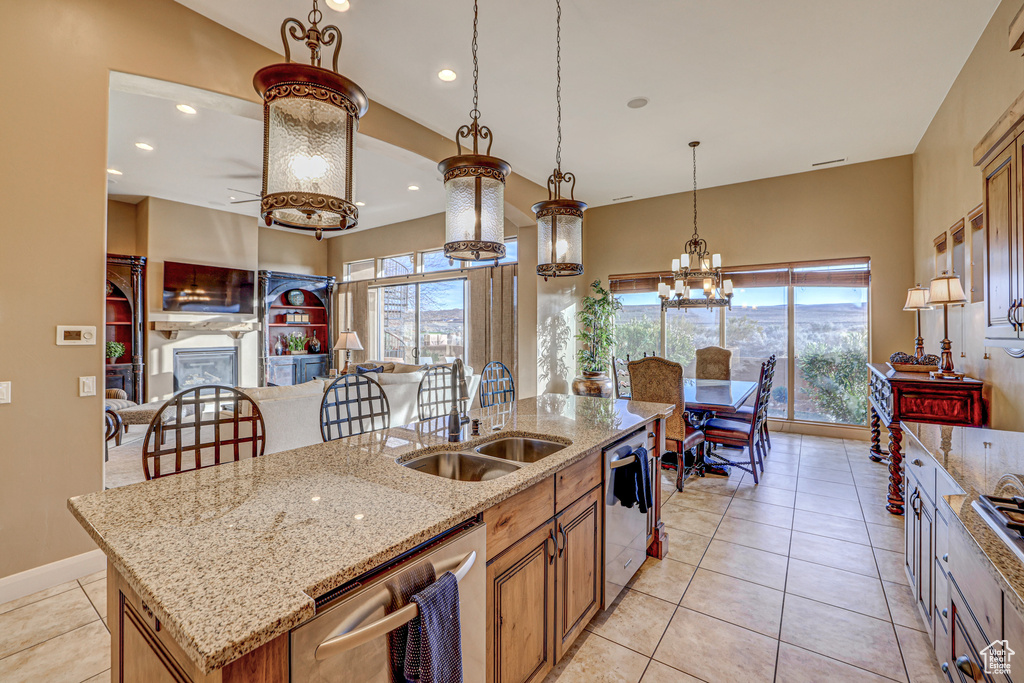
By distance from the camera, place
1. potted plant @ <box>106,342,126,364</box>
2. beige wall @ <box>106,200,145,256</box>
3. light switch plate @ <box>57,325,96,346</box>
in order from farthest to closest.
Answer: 1. beige wall @ <box>106,200,145,256</box>
2. potted plant @ <box>106,342,126,364</box>
3. light switch plate @ <box>57,325,96,346</box>

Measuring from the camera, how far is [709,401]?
399 centimetres

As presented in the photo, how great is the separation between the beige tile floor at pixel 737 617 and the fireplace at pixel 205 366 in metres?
5.12

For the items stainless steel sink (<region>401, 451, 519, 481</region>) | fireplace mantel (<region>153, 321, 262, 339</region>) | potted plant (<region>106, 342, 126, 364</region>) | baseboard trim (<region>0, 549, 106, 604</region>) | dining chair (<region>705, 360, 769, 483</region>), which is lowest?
baseboard trim (<region>0, 549, 106, 604</region>)

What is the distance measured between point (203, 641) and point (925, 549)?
2.58m

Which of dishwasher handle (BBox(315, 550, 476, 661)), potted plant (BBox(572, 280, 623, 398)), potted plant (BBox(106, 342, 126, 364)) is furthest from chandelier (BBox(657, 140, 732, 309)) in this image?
potted plant (BBox(106, 342, 126, 364))

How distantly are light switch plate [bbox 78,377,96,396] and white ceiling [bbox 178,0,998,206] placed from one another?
244 cm

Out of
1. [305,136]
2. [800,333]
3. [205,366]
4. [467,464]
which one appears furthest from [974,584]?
[205,366]

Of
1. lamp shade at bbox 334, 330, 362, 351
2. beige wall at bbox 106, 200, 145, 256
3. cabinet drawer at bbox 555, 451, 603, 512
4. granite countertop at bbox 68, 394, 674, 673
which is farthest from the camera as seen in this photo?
lamp shade at bbox 334, 330, 362, 351

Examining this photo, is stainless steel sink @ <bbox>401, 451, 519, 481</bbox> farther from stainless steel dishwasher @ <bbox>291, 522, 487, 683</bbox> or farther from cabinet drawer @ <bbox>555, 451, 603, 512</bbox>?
stainless steel dishwasher @ <bbox>291, 522, 487, 683</bbox>

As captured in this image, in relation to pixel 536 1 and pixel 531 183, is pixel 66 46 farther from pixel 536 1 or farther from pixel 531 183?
pixel 531 183

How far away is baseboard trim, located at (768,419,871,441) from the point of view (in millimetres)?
5472

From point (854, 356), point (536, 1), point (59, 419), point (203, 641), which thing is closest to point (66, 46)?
point (59, 419)

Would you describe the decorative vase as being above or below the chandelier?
below

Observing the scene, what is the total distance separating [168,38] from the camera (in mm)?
2758
